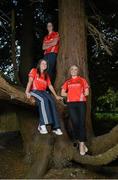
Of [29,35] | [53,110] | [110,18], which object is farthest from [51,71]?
[110,18]

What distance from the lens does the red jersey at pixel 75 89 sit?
318 inches

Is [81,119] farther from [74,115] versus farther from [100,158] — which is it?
[100,158]

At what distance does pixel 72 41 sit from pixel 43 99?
2.21 m

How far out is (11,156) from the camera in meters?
10.6

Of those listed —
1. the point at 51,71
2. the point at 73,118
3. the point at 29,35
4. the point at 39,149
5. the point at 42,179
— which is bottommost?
the point at 42,179

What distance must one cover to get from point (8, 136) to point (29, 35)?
327 cm

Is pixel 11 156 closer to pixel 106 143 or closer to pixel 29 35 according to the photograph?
pixel 106 143

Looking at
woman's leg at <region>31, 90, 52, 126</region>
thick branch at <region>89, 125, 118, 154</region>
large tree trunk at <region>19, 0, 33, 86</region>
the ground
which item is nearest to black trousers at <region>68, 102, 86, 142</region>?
woman's leg at <region>31, 90, 52, 126</region>

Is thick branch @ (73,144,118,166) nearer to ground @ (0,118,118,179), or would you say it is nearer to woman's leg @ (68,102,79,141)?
ground @ (0,118,118,179)

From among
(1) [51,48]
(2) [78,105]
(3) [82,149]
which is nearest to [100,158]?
(3) [82,149]

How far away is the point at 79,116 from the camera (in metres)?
8.16

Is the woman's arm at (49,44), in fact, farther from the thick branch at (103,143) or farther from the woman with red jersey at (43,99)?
the thick branch at (103,143)

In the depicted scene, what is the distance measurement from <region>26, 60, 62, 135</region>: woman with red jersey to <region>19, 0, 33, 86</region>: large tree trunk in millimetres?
3451

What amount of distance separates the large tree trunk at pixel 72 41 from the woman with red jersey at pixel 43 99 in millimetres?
1143
